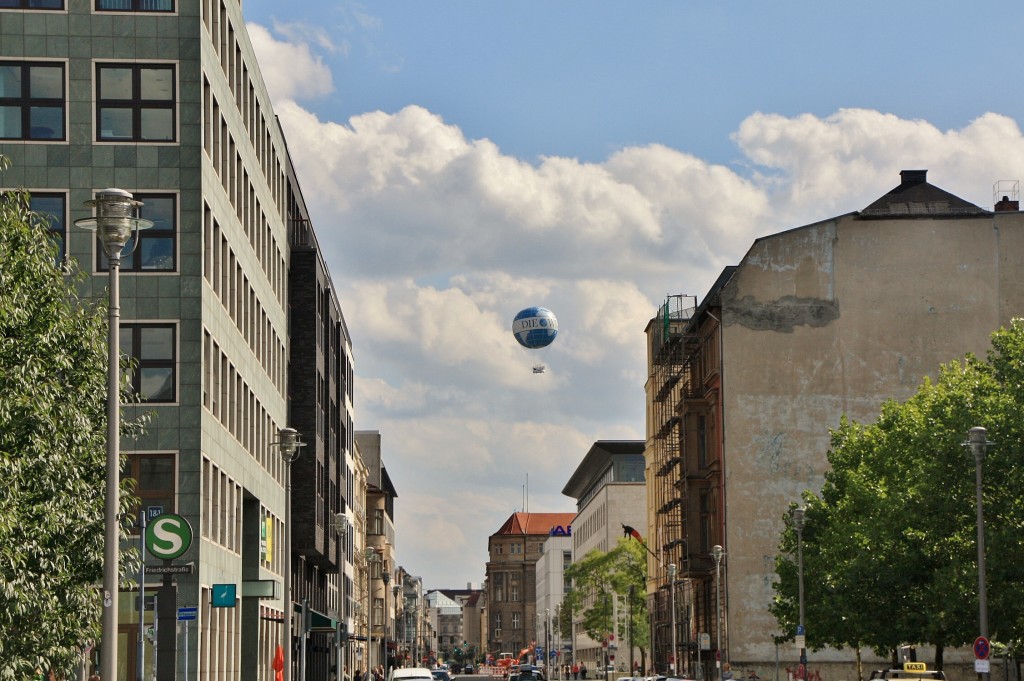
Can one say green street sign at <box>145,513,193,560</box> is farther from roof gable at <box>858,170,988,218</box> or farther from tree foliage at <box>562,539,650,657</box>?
tree foliage at <box>562,539,650,657</box>

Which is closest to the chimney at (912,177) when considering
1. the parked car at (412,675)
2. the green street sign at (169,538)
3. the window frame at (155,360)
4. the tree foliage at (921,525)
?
the tree foliage at (921,525)

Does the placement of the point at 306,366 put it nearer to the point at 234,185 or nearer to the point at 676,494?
the point at 234,185

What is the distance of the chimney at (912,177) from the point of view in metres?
88.2

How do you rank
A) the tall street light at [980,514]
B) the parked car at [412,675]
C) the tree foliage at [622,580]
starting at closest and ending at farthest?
the tall street light at [980,514], the parked car at [412,675], the tree foliage at [622,580]

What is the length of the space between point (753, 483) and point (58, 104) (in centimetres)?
4631

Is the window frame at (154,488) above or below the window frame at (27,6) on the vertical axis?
below

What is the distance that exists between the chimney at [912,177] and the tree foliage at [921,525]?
23.3 meters

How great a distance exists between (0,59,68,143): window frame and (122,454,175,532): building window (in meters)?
9.21

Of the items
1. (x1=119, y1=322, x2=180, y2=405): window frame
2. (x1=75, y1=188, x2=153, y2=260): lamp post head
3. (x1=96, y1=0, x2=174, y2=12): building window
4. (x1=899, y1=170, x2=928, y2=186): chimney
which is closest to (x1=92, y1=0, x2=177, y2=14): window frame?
(x1=96, y1=0, x2=174, y2=12): building window

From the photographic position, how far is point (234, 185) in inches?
2224

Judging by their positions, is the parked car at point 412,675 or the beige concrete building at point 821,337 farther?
the beige concrete building at point 821,337

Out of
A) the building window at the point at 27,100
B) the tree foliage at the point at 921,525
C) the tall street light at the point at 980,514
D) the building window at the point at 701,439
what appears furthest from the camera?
the building window at the point at 701,439

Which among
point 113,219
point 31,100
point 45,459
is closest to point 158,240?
point 31,100

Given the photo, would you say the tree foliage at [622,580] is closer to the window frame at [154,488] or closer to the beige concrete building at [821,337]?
the beige concrete building at [821,337]
